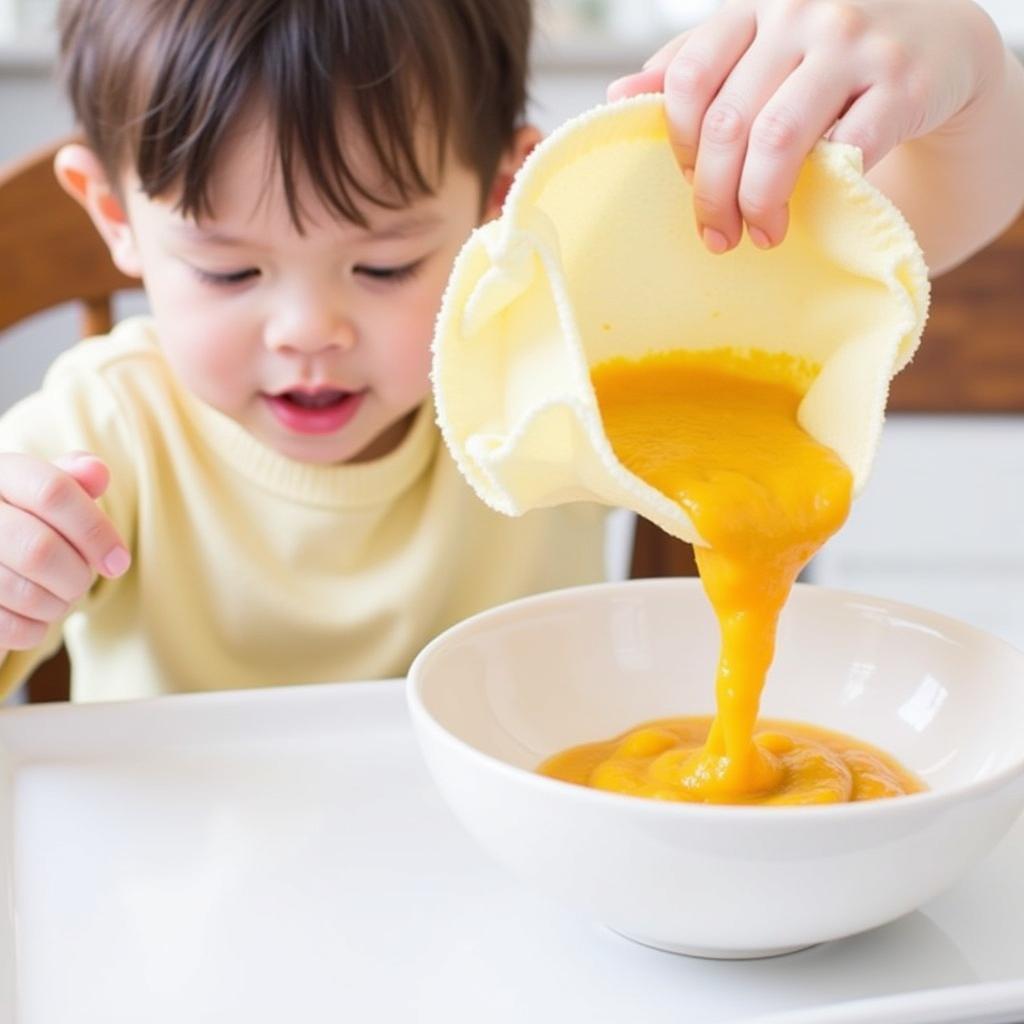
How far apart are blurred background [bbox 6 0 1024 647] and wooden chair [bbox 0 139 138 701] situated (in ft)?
2.76

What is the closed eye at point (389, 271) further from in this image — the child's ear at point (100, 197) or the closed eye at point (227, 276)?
the child's ear at point (100, 197)

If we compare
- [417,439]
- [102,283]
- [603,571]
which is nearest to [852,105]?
[417,439]

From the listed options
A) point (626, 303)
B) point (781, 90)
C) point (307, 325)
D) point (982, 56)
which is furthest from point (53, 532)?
point (982, 56)

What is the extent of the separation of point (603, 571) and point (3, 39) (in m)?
1.58

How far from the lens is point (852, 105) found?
2.27 feet

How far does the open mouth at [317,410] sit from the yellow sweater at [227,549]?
0.08 meters

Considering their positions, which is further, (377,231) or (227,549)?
(227,549)

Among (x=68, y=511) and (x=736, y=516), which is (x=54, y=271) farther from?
(x=736, y=516)

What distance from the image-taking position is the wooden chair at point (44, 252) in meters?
1.22

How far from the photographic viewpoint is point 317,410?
3.48 feet

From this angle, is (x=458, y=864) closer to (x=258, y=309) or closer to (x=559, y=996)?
(x=559, y=996)

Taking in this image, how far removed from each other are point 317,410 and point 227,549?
146mm

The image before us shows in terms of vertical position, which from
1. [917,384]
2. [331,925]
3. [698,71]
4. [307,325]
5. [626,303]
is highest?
[698,71]

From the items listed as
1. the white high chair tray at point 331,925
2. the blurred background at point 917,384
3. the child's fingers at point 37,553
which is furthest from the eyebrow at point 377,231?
the blurred background at point 917,384
